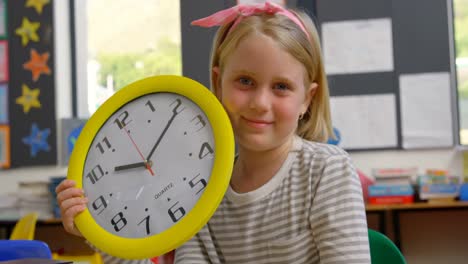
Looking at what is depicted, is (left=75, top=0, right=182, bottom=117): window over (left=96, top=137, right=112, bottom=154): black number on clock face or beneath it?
over

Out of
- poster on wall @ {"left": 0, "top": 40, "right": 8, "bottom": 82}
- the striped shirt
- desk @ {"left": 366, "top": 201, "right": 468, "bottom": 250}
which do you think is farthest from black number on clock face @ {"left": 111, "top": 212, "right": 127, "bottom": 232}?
poster on wall @ {"left": 0, "top": 40, "right": 8, "bottom": 82}

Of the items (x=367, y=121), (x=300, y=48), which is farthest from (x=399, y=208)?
(x=300, y=48)

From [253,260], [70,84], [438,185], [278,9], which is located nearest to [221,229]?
[253,260]

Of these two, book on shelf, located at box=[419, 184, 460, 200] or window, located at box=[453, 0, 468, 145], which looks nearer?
book on shelf, located at box=[419, 184, 460, 200]

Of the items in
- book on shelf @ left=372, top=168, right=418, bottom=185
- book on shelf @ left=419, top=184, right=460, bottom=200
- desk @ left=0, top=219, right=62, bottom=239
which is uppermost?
book on shelf @ left=372, top=168, right=418, bottom=185

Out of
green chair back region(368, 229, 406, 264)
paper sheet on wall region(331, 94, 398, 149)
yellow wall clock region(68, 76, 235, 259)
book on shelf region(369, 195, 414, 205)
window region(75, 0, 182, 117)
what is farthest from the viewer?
window region(75, 0, 182, 117)

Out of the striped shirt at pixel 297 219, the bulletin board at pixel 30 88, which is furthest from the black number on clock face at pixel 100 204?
the bulletin board at pixel 30 88

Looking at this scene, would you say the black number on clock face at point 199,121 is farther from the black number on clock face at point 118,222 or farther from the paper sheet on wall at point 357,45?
the paper sheet on wall at point 357,45

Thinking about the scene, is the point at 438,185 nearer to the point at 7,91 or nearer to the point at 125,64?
the point at 125,64

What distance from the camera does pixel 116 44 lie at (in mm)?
4809

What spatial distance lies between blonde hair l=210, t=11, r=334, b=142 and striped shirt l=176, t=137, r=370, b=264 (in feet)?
0.22

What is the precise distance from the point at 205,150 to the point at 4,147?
3.74 metres

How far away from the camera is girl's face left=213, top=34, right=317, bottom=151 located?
1.27 metres

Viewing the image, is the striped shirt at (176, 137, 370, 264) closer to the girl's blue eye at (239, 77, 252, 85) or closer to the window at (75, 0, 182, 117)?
the girl's blue eye at (239, 77, 252, 85)
